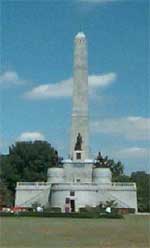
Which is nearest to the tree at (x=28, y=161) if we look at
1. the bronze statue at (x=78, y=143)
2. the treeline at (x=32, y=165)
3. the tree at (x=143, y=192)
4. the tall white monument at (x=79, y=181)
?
the treeline at (x=32, y=165)

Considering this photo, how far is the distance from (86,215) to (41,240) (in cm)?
2270

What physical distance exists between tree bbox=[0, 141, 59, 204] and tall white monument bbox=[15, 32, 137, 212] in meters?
12.6

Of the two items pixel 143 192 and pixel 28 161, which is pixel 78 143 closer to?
pixel 143 192

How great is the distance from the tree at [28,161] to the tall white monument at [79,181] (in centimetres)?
1262

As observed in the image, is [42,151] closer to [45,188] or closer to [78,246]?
[45,188]

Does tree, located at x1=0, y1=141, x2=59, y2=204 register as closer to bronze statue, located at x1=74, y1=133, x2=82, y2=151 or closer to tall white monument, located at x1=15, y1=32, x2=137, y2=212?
tall white monument, located at x1=15, y1=32, x2=137, y2=212

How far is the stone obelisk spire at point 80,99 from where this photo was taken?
64125 millimetres

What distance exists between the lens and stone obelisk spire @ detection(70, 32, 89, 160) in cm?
6412

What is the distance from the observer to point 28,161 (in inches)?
3174

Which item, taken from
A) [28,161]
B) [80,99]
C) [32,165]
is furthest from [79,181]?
[28,161]

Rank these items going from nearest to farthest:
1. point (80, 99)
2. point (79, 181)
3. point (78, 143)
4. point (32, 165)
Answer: point (79, 181) < point (78, 143) < point (80, 99) < point (32, 165)

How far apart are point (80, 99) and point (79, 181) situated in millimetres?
8541

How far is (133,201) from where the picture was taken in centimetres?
6100

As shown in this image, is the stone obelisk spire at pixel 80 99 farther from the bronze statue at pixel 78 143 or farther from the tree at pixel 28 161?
the tree at pixel 28 161
